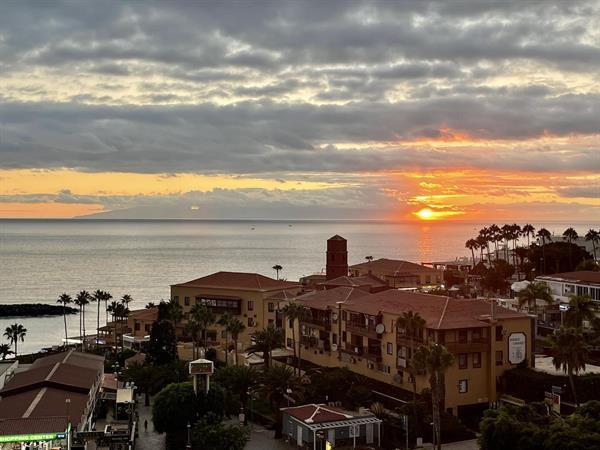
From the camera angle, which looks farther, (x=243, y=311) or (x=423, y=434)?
(x=243, y=311)

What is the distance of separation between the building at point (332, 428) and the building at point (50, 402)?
16.2 meters

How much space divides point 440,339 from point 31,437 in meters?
31.4

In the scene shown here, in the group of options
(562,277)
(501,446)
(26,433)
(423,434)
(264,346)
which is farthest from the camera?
(562,277)

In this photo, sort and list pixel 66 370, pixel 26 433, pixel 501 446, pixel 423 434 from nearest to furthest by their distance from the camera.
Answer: pixel 501 446
pixel 26 433
pixel 423 434
pixel 66 370

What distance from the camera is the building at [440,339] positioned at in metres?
53.9

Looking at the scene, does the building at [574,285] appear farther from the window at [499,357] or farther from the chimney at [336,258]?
the chimney at [336,258]

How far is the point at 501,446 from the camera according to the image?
37.3 m

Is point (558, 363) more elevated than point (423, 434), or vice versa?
point (558, 363)

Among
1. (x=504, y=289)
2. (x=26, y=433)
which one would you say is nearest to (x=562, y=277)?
(x=504, y=289)

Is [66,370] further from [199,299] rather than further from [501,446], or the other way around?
[501,446]

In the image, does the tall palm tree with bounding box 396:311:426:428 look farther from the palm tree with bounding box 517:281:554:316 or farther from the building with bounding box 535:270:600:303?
the building with bounding box 535:270:600:303

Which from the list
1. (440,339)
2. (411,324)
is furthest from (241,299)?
(440,339)

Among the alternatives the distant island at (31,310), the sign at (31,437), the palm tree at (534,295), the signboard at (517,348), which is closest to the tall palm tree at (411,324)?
the signboard at (517,348)

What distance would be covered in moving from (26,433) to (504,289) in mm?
88101
